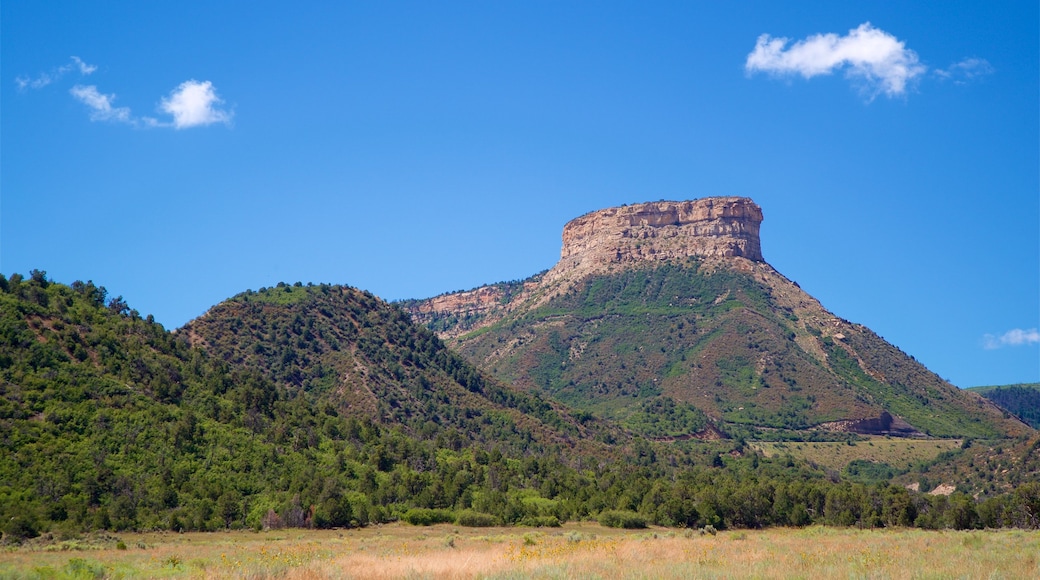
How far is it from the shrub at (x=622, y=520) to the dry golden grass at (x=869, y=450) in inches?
2485

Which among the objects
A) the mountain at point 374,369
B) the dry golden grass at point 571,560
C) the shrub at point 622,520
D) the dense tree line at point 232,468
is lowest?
the shrub at point 622,520

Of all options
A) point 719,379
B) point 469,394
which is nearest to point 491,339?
point 719,379

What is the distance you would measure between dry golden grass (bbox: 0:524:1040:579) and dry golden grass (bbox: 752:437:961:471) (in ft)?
272

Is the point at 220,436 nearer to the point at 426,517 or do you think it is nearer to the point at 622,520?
the point at 426,517

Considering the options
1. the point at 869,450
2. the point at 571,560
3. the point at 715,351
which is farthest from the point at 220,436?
the point at 715,351

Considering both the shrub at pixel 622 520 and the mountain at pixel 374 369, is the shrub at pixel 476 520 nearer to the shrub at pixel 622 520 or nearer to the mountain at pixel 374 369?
the shrub at pixel 622 520

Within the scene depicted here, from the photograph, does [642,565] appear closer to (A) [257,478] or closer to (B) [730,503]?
(B) [730,503]

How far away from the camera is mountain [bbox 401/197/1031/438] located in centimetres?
13425

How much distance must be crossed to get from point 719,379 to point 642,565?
124m

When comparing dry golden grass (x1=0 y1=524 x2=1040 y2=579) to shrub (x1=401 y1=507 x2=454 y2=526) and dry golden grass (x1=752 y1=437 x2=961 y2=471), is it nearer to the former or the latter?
shrub (x1=401 y1=507 x2=454 y2=526)

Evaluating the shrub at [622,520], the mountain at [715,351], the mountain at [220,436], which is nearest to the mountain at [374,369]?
the mountain at [220,436]

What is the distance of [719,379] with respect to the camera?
145000 mm

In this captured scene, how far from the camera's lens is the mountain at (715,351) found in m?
134

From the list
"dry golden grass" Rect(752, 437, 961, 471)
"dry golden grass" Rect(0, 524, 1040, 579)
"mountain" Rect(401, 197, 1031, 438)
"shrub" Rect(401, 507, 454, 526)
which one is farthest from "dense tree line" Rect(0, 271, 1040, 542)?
"mountain" Rect(401, 197, 1031, 438)
